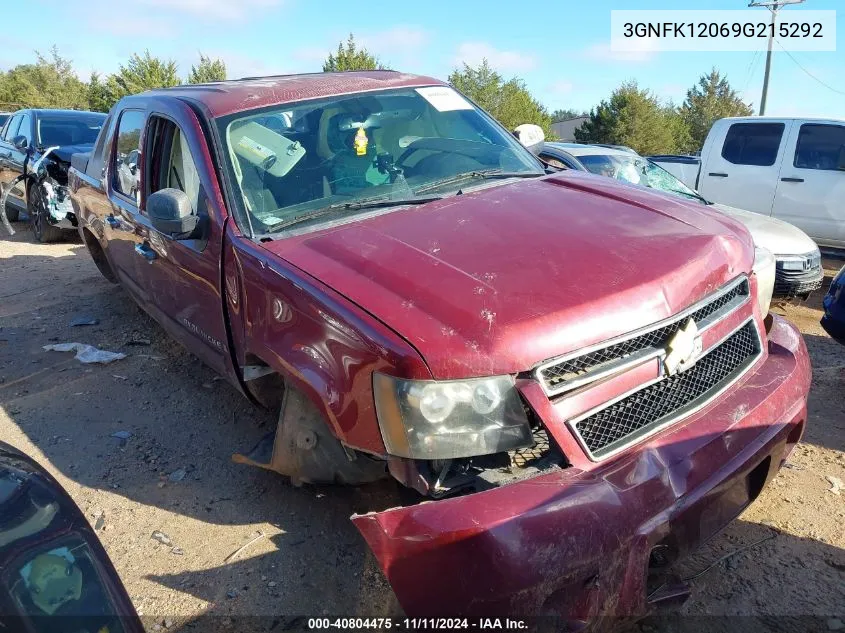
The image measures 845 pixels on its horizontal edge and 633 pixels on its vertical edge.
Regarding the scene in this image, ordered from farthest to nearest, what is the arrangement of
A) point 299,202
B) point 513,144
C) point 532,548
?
1. point 513,144
2. point 299,202
3. point 532,548

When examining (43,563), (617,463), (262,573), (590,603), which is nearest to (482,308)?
(617,463)

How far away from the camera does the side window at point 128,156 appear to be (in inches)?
155

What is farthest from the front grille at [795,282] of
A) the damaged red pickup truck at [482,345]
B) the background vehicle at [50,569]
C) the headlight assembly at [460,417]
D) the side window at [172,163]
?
the background vehicle at [50,569]

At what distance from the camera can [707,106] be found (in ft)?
158

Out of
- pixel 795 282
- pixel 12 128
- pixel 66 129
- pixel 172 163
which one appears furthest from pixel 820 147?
pixel 12 128

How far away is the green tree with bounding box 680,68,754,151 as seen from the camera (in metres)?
46.9

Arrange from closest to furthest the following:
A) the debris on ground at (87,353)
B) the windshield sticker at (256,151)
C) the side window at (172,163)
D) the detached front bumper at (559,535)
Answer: the detached front bumper at (559,535) → the windshield sticker at (256,151) → the side window at (172,163) → the debris on ground at (87,353)

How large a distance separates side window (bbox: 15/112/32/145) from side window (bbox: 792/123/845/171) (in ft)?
32.3

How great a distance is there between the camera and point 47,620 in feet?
3.79

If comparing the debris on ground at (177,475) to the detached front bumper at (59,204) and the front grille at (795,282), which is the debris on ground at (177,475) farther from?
the detached front bumper at (59,204)

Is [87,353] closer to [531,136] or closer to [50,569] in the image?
[531,136]

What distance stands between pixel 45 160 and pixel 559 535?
8752mm

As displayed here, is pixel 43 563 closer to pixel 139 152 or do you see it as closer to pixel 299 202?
pixel 299 202

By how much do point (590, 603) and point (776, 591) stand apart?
3.59 ft
